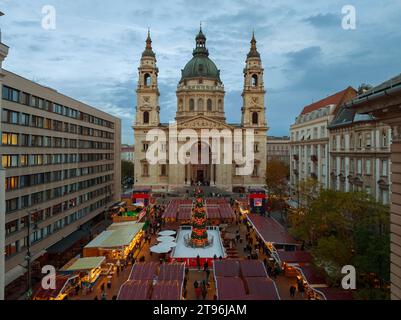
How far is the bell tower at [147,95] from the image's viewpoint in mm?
77375

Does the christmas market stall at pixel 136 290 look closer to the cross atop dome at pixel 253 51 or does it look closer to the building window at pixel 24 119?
the building window at pixel 24 119

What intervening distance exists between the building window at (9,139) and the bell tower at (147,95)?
49218 millimetres

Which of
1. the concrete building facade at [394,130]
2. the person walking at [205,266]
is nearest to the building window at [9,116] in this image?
the person walking at [205,266]

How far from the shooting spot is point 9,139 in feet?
90.7

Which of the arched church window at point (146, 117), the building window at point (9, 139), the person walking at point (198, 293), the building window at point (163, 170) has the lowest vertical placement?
the person walking at point (198, 293)

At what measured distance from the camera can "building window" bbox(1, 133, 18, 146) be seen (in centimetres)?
2692

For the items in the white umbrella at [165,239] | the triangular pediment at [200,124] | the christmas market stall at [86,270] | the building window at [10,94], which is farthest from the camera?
the triangular pediment at [200,124]

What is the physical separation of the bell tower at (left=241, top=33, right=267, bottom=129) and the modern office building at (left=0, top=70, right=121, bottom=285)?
37.9 m

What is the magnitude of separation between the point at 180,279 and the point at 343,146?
88.5 feet

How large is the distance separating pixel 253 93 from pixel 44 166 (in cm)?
5598

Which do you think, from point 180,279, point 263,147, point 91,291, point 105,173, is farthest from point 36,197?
point 263,147

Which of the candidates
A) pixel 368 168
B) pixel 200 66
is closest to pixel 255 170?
pixel 200 66

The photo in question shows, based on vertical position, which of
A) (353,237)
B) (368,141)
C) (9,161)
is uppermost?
(368,141)

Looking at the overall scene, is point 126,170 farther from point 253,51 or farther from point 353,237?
point 353,237
